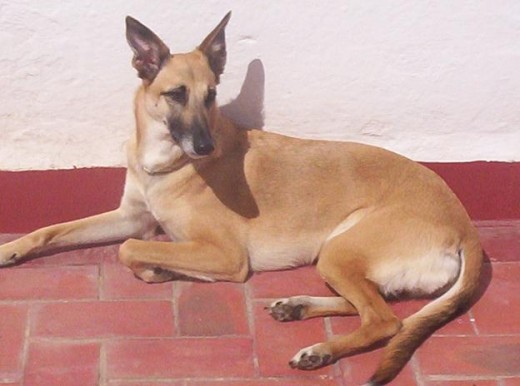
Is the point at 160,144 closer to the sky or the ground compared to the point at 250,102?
closer to the ground

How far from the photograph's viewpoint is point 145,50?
4.12 metres

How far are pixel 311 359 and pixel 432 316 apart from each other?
0.54 m

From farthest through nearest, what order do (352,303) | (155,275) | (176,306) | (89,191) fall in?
(89,191) → (155,275) → (176,306) → (352,303)

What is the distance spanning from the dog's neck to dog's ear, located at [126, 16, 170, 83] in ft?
0.42

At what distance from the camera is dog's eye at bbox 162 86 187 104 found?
411 centimetres

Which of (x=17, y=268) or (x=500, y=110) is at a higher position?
(x=500, y=110)

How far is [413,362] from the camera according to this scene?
13.2 feet

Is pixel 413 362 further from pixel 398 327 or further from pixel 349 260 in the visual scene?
pixel 349 260

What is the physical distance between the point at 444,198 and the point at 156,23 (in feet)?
4.85

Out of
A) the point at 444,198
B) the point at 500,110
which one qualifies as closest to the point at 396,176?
the point at 444,198

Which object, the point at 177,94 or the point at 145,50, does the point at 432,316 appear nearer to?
the point at 177,94

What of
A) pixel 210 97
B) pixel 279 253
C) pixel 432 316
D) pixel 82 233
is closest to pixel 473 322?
pixel 432 316

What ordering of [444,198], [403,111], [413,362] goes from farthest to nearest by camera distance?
[403,111], [444,198], [413,362]

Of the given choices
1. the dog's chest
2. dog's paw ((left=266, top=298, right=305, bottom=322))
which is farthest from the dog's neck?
dog's paw ((left=266, top=298, right=305, bottom=322))
